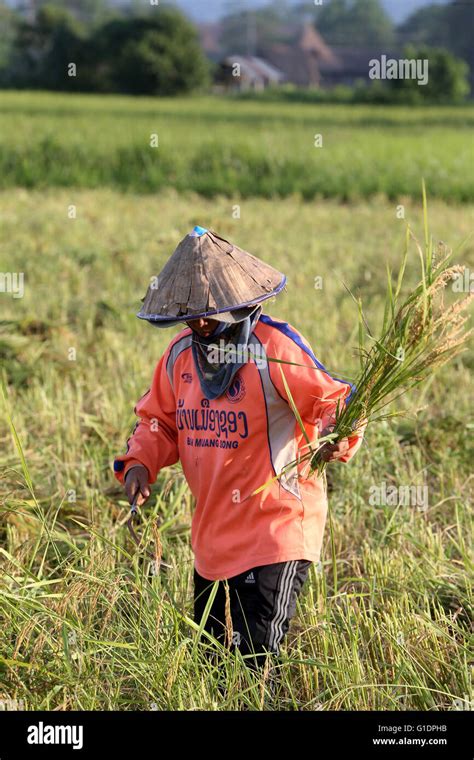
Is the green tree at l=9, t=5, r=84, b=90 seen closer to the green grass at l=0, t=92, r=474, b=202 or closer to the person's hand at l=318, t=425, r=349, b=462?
the green grass at l=0, t=92, r=474, b=202

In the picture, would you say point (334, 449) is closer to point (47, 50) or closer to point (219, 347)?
point (219, 347)

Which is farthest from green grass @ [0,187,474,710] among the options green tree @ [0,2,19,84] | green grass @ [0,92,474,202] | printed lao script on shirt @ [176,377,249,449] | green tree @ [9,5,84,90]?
green tree @ [0,2,19,84]

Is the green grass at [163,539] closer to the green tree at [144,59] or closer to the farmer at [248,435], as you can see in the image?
→ the farmer at [248,435]

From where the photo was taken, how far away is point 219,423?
8.89ft

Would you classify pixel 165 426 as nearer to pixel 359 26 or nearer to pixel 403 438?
pixel 403 438

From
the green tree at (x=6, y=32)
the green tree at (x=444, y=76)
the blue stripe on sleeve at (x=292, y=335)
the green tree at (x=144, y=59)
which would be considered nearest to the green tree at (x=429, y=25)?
the green tree at (x=444, y=76)

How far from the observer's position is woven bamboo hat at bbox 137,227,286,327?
8.24 ft

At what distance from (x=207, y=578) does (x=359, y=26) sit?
8137cm

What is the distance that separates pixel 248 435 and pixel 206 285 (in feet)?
1.47

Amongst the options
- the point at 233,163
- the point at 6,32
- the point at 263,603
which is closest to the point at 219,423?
the point at 263,603

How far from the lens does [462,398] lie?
5.07m

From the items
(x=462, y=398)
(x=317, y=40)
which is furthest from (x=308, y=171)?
(x=317, y=40)

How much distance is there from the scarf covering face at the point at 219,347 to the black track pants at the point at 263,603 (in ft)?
1.70

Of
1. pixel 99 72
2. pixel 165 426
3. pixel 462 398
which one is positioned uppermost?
pixel 99 72
